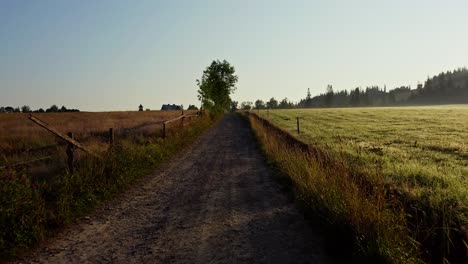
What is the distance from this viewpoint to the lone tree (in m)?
56.4

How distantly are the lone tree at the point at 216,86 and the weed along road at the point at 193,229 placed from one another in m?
46.1

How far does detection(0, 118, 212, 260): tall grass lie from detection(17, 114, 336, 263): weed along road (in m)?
0.32

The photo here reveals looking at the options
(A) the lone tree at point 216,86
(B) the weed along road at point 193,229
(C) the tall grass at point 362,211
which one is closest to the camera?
(C) the tall grass at point 362,211

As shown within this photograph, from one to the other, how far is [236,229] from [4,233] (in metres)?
3.94

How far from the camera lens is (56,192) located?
766 centimetres

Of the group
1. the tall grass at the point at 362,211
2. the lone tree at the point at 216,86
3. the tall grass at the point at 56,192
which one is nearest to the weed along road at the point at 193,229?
the tall grass at the point at 56,192

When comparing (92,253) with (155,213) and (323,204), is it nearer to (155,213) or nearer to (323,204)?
(155,213)

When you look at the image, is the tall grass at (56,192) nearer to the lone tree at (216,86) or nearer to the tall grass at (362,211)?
the tall grass at (362,211)

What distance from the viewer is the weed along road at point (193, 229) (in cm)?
539

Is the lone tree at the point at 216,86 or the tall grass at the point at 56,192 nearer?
the tall grass at the point at 56,192

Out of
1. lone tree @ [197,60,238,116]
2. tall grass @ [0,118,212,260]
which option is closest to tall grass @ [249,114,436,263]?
tall grass @ [0,118,212,260]

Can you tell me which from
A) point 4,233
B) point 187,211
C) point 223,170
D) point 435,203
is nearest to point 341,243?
point 435,203

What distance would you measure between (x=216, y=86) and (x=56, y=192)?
58.0 m

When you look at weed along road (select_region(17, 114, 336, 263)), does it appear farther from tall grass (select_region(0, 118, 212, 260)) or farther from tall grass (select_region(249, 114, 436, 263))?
tall grass (select_region(249, 114, 436, 263))
